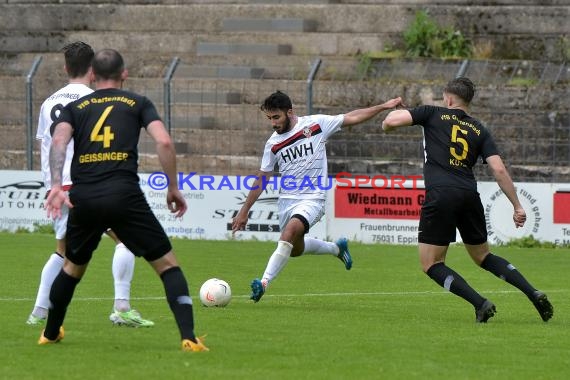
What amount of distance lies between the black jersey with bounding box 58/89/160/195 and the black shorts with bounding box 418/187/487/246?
344 cm

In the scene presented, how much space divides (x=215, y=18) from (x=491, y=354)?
2106 cm

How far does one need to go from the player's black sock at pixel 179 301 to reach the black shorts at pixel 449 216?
3.32 meters

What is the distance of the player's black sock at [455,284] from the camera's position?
1105 centimetres

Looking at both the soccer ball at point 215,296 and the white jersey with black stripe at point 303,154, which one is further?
the white jersey with black stripe at point 303,154

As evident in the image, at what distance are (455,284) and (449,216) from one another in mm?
573

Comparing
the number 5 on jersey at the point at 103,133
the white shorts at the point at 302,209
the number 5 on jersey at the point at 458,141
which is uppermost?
the number 5 on jersey at the point at 103,133

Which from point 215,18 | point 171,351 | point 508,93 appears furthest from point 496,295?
point 215,18

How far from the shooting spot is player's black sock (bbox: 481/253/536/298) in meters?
11.2

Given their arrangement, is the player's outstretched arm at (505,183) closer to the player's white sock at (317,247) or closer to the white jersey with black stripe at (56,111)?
the player's white sock at (317,247)

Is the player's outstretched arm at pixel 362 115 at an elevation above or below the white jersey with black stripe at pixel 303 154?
above

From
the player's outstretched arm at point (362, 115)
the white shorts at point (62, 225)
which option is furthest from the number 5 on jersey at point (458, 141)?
the white shorts at point (62, 225)

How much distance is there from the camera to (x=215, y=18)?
29.2 m

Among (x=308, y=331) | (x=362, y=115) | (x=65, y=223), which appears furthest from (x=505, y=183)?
(x=65, y=223)

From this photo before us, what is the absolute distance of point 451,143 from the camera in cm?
1133
